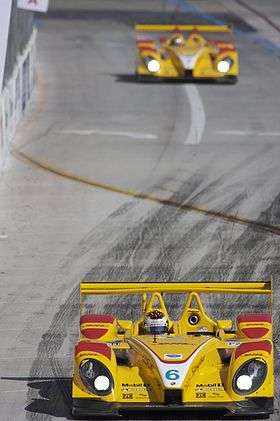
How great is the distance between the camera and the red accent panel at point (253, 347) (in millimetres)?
14758

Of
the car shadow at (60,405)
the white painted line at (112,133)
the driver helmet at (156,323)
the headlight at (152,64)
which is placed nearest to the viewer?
the car shadow at (60,405)

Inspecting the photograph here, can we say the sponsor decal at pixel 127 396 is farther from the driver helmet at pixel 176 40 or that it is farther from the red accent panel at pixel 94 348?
the driver helmet at pixel 176 40

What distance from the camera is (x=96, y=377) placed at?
48.2 feet

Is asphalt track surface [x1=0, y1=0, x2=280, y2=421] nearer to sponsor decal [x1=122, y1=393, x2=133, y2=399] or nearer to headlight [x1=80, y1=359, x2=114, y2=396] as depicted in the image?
headlight [x1=80, y1=359, x2=114, y2=396]

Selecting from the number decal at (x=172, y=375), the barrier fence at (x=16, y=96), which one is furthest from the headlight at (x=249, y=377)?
the barrier fence at (x=16, y=96)

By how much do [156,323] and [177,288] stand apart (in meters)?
0.54

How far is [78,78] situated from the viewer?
131 feet

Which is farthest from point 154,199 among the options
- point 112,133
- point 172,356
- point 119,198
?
point 172,356

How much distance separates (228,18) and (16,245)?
28937 millimetres

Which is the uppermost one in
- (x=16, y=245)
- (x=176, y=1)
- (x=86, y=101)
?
(x=16, y=245)

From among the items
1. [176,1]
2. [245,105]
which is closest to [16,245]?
[245,105]

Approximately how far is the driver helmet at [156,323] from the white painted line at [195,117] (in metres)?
15.6

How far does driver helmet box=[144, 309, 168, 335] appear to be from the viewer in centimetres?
1573

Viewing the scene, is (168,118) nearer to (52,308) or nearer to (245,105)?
(245,105)
